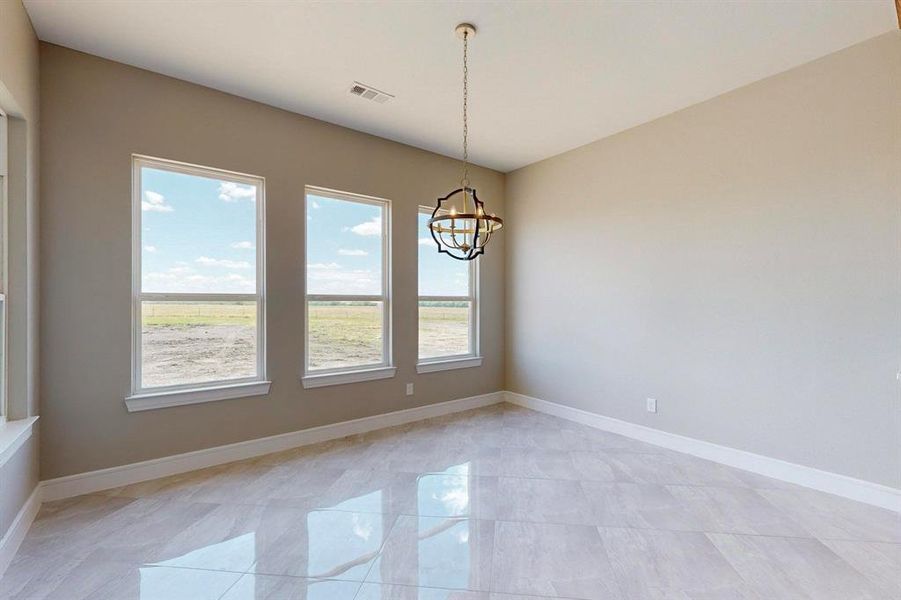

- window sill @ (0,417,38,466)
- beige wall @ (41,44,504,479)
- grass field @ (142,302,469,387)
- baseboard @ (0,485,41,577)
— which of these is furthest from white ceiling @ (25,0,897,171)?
baseboard @ (0,485,41,577)

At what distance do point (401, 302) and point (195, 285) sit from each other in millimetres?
1887

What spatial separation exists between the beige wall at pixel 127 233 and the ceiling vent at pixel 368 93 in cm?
68

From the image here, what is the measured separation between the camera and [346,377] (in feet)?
12.9

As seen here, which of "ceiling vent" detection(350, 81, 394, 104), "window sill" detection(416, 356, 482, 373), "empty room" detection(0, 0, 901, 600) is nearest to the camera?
"empty room" detection(0, 0, 901, 600)

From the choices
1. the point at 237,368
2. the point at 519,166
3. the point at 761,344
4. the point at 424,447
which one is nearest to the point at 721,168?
the point at 761,344

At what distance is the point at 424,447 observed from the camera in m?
3.62

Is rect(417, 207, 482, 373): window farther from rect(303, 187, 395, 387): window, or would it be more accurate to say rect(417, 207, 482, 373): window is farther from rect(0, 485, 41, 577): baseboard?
rect(0, 485, 41, 577): baseboard

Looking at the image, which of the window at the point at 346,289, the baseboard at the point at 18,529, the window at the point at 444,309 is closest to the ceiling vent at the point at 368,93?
the window at the point at 346,289

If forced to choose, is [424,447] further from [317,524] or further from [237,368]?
[237,368]

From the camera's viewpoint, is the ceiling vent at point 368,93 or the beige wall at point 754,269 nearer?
the beige wall at point 754,269

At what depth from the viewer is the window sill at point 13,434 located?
6.43 feet

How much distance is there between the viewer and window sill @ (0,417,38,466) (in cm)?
196

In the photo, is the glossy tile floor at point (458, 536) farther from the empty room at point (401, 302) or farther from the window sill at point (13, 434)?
the window sill at point (13, 434)

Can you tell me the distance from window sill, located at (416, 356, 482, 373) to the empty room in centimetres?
33
